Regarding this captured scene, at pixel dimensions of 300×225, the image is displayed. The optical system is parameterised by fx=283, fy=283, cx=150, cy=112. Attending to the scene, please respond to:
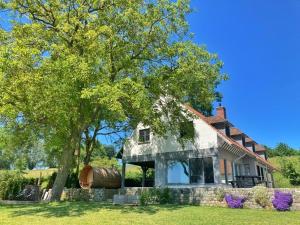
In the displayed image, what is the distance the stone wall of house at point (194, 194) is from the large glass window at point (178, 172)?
290cm

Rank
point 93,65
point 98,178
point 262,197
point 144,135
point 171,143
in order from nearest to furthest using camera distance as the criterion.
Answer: point 262,197, point 93,65, point 171,143, point 98,178, point 144,135

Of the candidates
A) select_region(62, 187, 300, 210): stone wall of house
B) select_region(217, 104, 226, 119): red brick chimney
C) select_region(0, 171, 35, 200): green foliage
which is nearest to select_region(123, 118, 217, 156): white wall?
select_region(62, 187, 300, 210): stone wall of house

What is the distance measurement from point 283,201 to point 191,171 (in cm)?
867

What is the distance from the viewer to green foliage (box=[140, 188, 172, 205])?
64.4 feet

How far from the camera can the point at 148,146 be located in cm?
2566

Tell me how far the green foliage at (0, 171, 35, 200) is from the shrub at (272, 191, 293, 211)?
2132 centimetres

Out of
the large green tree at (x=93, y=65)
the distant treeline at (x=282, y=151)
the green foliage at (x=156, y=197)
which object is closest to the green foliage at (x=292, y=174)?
the large green tree at (x=93, y=65)

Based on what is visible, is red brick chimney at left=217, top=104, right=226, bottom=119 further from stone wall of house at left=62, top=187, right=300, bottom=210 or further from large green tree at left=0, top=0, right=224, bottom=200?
stone wall of house at left=62, top=187, right=300, bottom=210

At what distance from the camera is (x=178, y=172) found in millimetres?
23422

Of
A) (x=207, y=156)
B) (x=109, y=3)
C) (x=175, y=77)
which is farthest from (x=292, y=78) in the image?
(x=109, y=3)

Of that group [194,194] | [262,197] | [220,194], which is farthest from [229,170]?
[262,197]

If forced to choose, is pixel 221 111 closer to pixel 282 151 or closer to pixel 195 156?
pixel 195 156

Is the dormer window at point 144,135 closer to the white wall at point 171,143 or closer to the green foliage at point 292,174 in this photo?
the white wall at point 171,143

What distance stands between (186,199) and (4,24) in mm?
17316
